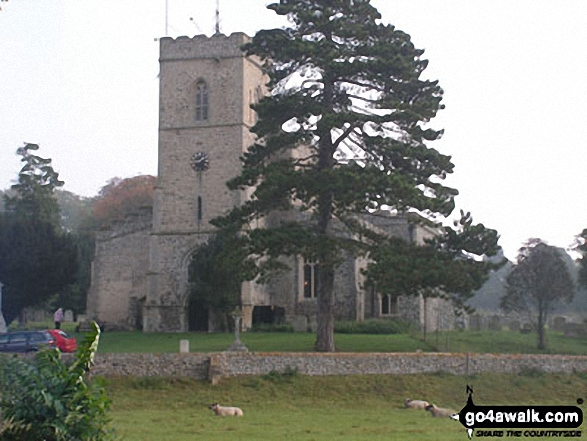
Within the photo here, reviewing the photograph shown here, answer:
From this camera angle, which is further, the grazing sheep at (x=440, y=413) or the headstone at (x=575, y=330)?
the headstone at (x=575, y=330)

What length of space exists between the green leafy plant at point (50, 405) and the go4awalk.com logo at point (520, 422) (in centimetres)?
958

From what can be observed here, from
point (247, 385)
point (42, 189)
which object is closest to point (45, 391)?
point (247, 385)

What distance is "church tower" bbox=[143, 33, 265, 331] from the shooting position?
167 ft

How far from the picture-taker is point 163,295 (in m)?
51.0

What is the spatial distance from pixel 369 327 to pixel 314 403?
55.3 feet

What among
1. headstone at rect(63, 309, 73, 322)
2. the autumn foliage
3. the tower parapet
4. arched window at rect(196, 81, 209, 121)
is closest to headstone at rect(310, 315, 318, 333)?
arched window at rect(196, 81, 209, 121)

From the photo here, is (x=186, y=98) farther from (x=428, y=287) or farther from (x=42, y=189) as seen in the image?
(x=428, y=287)

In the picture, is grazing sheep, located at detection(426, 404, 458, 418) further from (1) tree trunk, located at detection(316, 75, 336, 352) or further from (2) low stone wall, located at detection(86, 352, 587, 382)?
(1) tree trunk, located at detection(316, 75, 336, 352)

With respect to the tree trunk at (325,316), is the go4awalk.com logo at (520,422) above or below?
below

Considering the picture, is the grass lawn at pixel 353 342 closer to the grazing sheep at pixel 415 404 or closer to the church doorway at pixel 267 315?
the church doorway at pixel 267 315

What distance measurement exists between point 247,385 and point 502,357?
9113 millimetres

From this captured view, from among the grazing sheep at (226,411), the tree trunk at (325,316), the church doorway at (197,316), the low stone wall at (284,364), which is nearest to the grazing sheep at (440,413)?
the grazing sheep at (226,411)

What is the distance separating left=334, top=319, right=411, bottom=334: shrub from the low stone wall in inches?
496

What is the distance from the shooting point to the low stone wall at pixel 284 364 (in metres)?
30.4
